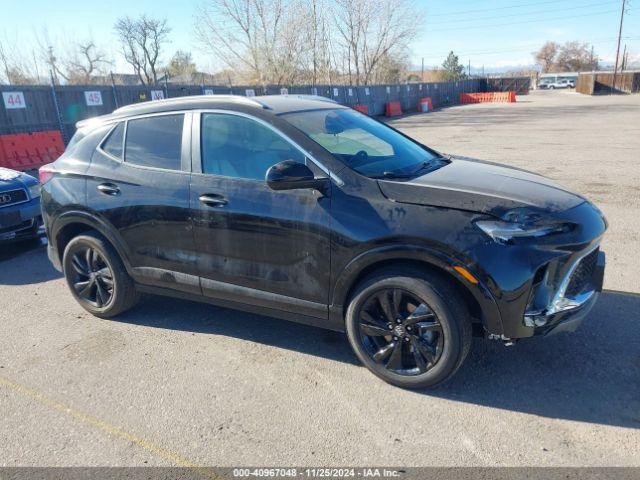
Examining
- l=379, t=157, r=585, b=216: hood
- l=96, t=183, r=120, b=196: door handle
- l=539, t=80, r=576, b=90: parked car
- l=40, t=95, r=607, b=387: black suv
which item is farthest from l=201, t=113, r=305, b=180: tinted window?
l=539, t=80, r=576, b=90: parked car

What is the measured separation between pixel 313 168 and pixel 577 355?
230 cm

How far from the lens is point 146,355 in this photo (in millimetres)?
3820

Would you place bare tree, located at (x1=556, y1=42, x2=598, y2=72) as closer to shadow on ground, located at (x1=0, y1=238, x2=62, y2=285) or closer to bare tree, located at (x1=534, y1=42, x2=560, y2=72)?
bare tree, located at (x1=534, y1=42, x2=560, y2=72)

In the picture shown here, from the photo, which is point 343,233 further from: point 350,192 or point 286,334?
point 286,334

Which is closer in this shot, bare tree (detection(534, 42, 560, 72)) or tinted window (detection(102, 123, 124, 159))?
tinted window (detection(102, 123, 124, 159))

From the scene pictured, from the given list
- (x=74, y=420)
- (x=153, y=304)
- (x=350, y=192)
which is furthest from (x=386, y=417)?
A: (x=153, y=304)

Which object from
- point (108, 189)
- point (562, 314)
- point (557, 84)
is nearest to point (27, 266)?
point (108, 189)

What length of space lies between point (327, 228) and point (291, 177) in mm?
402

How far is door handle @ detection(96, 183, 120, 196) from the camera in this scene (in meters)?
4.07

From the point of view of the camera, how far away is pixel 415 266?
10.2ft

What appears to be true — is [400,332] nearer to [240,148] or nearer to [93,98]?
[240,148]

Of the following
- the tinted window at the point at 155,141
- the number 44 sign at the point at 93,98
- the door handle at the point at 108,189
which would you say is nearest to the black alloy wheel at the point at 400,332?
the tinted window at the point at 155,141

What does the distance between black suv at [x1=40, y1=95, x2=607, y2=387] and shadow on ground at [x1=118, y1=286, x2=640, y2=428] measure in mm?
368

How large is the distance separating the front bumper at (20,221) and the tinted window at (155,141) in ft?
10.4
